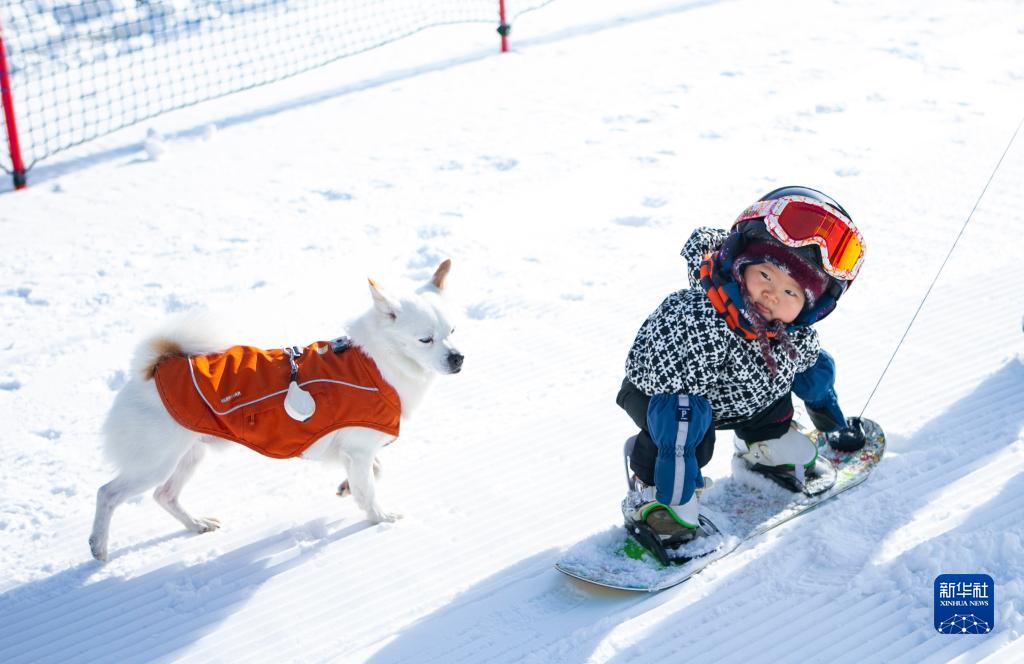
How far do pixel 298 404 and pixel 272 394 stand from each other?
97 millimetres

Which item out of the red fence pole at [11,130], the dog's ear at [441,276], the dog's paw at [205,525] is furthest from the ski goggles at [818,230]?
the red fence pole at [11,130]

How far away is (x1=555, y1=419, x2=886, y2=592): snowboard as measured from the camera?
287 centimetres

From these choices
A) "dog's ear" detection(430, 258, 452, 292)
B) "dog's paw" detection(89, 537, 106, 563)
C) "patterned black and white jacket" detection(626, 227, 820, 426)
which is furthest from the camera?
"dog's ear" detection(430, 258, 452, 292)

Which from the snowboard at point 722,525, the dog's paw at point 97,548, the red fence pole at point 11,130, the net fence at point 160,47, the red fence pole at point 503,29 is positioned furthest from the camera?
the red fence pole at point 503,29

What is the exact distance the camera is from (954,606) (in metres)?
2.62

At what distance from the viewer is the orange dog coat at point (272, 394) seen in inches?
118

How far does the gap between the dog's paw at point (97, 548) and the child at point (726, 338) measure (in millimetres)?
1739

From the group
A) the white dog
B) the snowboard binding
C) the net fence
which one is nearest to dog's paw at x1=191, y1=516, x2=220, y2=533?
the white dog

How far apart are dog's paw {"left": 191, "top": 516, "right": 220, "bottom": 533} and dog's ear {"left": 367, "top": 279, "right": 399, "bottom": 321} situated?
97cm

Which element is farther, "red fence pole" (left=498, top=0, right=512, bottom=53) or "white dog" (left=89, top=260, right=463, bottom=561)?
"red fence pole" (left=498, top=0, right=512, bottom=53)

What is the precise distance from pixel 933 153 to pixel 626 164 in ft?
6.40

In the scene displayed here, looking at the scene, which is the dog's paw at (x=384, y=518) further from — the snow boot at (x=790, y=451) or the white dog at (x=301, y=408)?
the snow boot at (x=790, y=451)

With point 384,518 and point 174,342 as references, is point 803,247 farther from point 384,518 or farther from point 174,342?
point 174,342

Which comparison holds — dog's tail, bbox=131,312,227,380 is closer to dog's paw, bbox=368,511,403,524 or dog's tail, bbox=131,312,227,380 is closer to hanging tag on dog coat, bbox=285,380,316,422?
hanging tag on dog coat, bbox=285,380,316,422
